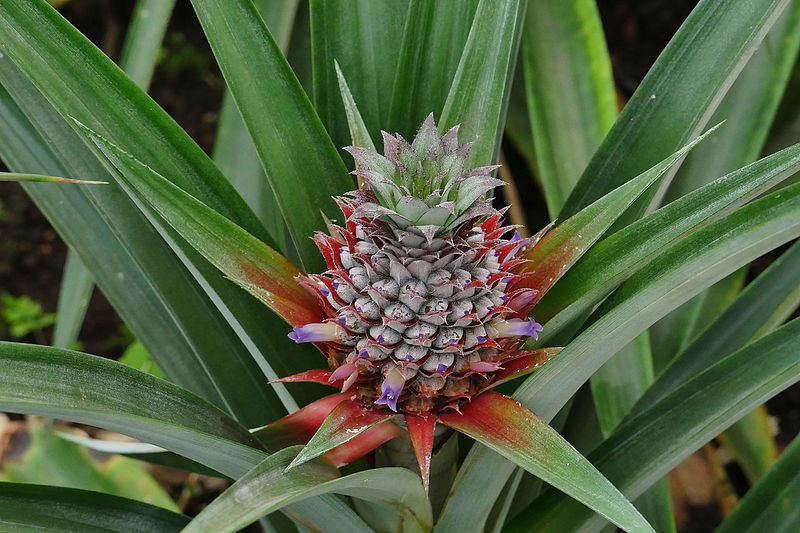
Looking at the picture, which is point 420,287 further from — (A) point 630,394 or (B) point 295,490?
(A) point 630,394

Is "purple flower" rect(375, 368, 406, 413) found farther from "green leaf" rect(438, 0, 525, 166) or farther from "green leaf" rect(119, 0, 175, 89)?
"green leaf" rect(119, 0, 175, 89)

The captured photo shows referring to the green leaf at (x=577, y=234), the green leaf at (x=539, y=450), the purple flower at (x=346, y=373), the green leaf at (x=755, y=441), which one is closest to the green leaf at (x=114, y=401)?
the purple flower at (x=346, y=373)

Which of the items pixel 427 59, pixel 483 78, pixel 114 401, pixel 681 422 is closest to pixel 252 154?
pixel 427 59

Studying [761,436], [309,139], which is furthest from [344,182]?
[761,436]

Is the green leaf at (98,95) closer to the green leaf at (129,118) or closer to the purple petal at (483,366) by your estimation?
the green leaf at (129,118)

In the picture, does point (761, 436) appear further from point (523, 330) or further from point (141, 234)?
point (141, 234)

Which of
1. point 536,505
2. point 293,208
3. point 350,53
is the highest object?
point 350,53
